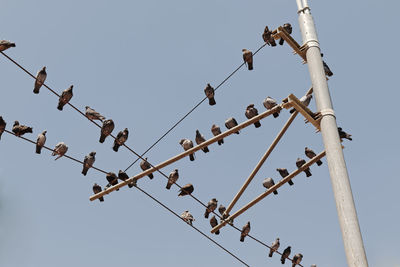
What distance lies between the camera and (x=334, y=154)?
781cm

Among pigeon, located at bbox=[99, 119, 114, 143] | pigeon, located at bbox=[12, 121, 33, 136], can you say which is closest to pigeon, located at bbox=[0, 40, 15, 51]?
pigeon, located at bbox=[12, 121, 33, 136]

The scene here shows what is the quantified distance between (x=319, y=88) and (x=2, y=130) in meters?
6.81

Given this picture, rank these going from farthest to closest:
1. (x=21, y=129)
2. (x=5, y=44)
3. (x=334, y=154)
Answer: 1. (x=21, y=129)
2. (x=5, y=44)
3. (x=334, y=154)

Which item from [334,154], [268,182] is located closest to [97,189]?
[268,182]

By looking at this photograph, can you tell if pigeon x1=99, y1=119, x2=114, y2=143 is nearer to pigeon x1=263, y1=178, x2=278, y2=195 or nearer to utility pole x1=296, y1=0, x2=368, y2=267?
pigeon x1=263, y1=178, x2=278, y2=195

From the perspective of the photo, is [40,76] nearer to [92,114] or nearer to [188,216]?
[92,114]

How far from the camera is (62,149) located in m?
12.7

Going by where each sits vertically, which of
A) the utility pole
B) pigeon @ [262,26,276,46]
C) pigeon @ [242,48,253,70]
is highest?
pigeon @ [242,48,253,70]

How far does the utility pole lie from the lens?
716 centimetres

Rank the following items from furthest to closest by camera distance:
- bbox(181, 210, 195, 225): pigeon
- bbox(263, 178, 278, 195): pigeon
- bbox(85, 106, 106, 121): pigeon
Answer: bbox(263, 178, 278, 195): pigeon
bbox(181, 210, 195, 225): pigeon
bbox(85, 106, 106, 121): pigeon

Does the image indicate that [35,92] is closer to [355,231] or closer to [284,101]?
[284,101]

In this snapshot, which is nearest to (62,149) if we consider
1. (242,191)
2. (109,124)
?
(109,124)

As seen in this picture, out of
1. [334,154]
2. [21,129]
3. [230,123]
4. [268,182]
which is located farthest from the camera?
[268,182]

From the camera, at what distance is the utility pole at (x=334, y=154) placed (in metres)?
7.16
